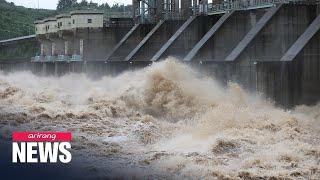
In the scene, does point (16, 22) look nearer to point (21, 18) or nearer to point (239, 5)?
point (21, 18)

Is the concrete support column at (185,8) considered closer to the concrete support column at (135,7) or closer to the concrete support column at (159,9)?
the concrete support column at (159,9)

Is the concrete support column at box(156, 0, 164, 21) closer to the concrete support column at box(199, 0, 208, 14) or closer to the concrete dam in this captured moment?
the concrete dam

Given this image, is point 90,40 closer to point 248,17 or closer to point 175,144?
point 248,17

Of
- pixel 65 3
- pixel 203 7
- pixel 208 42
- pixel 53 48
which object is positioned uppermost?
pixel 65 3

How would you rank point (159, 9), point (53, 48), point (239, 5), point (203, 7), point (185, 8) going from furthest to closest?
point (53, 48), point (159, 9), point (185, 8), point (203, 7), point (239, 5)

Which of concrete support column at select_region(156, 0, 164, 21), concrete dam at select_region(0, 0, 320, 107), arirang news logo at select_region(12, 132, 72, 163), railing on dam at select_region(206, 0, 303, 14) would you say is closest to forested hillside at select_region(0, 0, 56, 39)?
concrete dam at select_region(0, 0, 320, 107)

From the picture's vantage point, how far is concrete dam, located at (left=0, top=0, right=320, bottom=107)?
2078 centimetres

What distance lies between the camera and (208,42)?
96.1 feet

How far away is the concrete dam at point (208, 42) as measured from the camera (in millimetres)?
20781

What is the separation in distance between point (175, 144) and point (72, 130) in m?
4.60

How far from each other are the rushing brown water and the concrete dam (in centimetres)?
88

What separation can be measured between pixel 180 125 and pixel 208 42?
920 cm

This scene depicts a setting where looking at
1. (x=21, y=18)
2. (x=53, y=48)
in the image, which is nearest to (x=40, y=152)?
(x=53, y=48)

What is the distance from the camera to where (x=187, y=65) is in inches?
1105
